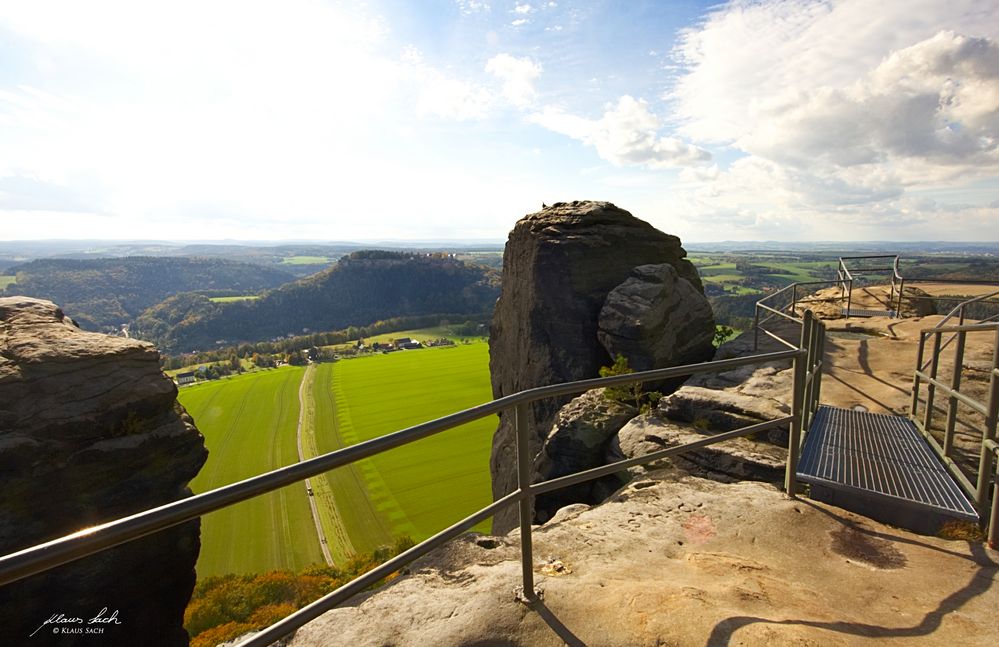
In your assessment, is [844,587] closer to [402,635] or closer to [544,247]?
[402,635]

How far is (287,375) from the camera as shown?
9856 cm

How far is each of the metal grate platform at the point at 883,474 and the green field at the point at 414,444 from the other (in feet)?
123

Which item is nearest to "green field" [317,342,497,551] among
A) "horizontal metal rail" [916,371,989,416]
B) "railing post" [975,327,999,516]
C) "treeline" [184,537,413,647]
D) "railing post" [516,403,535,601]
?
"treeline" [184,537,413,647]

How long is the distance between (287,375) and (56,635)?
9501 cm

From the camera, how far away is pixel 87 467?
36.6 feet

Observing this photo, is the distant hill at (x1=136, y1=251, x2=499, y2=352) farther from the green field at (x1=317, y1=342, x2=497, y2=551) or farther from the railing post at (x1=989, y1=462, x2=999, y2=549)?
the railing post at (x1=989, y1=462, x2=999, y2=549)

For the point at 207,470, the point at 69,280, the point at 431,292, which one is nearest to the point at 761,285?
the point at 431,292

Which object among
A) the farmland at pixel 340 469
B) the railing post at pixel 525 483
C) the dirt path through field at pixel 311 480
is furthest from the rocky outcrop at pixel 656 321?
the farmland at pixel 340 469

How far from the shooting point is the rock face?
10211mm

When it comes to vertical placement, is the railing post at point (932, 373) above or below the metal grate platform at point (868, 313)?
above

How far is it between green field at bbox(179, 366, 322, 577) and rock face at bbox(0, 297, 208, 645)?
663cm

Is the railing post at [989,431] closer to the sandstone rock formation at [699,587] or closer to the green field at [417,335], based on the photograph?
the sandstone rock formation at [699,587]

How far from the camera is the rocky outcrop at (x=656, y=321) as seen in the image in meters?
13.6

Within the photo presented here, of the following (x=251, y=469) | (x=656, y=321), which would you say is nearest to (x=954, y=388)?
(x=656, y=321)
